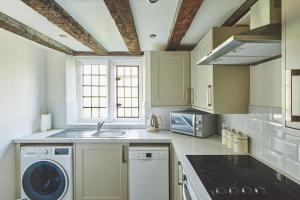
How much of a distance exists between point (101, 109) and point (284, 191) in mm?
2813

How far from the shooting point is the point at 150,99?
2.91 m

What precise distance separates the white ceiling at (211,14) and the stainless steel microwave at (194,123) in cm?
98

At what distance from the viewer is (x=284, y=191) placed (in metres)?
1.22

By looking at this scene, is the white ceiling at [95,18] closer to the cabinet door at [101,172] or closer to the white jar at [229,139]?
the cabinet door at [101,172]

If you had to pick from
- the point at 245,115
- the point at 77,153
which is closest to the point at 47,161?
the point at 77,153

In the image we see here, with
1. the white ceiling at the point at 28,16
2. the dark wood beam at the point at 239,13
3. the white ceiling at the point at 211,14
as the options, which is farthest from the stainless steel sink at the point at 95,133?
the dark wood beam at the point at 239,13

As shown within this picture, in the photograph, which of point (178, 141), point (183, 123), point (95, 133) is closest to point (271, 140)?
point (178, 141)

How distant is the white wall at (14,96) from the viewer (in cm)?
240

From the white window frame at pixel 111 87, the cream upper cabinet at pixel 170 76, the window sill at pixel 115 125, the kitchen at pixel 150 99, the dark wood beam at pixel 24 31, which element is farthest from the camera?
the white window frame at pixel 111 87

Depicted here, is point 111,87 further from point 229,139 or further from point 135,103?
point 229,139

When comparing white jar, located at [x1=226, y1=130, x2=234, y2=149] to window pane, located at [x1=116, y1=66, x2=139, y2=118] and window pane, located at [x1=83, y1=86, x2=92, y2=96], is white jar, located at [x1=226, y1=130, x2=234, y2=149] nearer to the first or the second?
window pane, located at [x1=116, y1=66, x2=139, y2=118]

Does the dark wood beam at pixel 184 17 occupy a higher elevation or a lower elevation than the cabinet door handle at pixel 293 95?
higher

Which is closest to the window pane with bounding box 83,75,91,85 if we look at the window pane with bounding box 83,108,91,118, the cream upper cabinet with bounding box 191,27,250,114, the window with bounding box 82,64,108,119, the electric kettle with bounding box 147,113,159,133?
the window with bounding box 82,64,108,119

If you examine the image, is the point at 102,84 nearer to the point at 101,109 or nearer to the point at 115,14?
the point at 101,109
